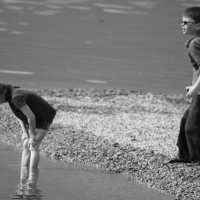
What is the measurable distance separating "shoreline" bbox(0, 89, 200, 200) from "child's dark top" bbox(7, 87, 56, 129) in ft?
3.11

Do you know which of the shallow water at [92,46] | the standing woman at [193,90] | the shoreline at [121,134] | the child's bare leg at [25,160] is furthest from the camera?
the shallow water at [92,46]

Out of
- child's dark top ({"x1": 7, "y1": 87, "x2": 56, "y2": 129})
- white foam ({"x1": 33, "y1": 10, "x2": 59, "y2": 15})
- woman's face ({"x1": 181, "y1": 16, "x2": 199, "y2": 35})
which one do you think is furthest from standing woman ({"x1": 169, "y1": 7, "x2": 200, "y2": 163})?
white foam ({"x1": 33, "y1": 10, "x2": 59, "y2": 15})

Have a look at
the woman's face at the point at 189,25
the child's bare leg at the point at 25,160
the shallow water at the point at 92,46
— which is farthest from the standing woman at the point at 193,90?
the shallow water at the point at 92,46

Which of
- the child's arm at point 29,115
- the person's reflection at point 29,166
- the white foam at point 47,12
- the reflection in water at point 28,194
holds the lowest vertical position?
the reflection in water at point 28,194

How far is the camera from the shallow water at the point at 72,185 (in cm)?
848

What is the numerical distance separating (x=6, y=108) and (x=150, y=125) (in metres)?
2.20

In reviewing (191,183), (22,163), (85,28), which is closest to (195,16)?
(191,183)

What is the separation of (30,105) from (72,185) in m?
1.01

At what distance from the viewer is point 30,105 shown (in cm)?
934

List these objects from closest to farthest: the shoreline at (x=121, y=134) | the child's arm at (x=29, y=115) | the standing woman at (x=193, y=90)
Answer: the standing woman at (x=193, y=90), the child's arm at (x=29, y=115), the shoreline at (x=121, y=134)

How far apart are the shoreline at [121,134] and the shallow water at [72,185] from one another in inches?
8.8

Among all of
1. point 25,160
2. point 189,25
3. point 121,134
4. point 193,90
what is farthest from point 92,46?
point 193,90

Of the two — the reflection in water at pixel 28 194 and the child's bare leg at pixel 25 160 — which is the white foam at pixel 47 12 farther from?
the reflection in water at pixel 28 194

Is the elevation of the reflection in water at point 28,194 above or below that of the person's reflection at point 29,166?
below
